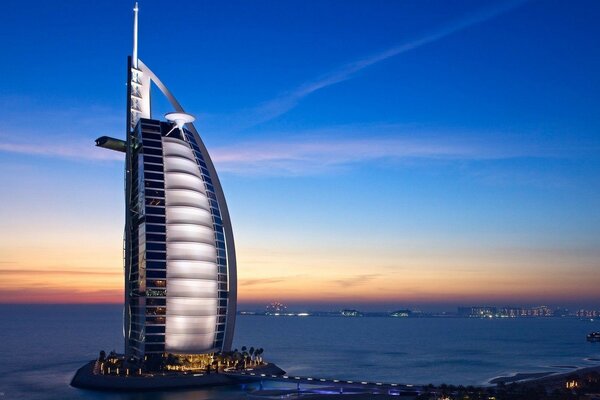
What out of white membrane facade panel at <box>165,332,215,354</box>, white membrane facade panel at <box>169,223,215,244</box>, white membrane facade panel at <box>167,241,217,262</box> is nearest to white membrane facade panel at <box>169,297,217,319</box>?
white membrane facade panel at <box>165,332,215,354</box>

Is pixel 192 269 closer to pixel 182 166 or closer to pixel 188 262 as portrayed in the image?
pixel 188 262

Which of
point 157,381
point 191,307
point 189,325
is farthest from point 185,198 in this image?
point 157,381

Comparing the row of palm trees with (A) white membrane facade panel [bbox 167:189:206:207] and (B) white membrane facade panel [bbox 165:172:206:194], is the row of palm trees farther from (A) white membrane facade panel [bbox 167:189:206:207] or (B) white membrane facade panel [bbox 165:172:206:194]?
(B) white membrane facade panel [bbox 165:172:206:194]

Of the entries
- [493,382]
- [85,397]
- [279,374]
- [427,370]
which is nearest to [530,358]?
[427,370]

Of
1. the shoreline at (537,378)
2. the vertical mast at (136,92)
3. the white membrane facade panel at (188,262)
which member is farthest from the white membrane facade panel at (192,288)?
the shoreline at (537,378)

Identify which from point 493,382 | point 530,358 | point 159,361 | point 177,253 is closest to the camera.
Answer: point 159,361

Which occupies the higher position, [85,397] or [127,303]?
[127,303]

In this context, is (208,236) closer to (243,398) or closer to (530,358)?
(243,398)

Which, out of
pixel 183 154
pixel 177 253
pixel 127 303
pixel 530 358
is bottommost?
pixel 530 358

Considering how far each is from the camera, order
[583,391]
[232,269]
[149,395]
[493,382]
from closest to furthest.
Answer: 1. [583,391]
2. [149,395]
3. [232,269]
4. [493,382]
